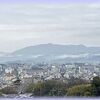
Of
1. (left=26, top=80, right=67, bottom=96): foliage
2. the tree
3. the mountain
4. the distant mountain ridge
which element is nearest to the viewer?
the tree

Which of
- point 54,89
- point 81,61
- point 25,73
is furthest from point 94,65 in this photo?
point 54,89

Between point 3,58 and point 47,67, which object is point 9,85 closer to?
point 47,67

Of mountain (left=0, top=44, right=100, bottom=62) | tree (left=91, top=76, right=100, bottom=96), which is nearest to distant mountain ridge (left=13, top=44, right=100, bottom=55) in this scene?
mountain (left=0, top=44, right=100, bottom=62)

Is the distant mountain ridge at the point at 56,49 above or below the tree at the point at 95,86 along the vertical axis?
above

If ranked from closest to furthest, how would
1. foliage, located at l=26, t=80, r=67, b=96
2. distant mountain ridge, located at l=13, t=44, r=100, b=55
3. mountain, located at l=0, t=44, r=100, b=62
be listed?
foliage, located at l=26, t=80, r=67, b=96 < mountain, located at l=0, t=44, r=100, b=62 < distant mountain ridge, located at l=13, t=44, r=100, b=55

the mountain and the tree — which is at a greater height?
the mountain

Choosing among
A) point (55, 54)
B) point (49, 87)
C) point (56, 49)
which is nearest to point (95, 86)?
point (49, 87)

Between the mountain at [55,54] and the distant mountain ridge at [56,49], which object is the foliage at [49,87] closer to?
the mountain at [55,54]

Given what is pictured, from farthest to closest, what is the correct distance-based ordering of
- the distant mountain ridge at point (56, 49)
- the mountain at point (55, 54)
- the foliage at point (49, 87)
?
the distant mountain ridge at point (56, 49) → the mountain at point (55, 54) → the foliage at point (49, 87)

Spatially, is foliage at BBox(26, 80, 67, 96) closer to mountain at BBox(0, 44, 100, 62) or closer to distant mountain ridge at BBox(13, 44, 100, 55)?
mountain at BBox(0, 44, 100, 62)

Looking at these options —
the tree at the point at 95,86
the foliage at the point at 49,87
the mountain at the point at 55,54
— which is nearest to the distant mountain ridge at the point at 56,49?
the mountain at the point at 55,54
